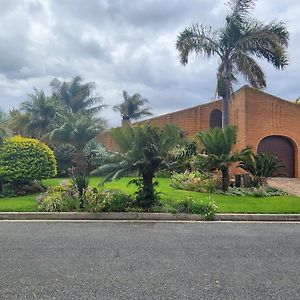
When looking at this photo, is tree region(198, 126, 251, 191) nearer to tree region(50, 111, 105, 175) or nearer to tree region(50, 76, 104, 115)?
tree region(50, 111, 105, 175)

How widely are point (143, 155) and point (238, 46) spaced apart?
1138 centimetres

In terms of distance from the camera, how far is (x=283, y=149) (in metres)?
22.5

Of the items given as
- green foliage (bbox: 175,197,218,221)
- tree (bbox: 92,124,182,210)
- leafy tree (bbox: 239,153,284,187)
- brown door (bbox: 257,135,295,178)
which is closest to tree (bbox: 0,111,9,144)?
tree (bbox: 92,124,182,210)

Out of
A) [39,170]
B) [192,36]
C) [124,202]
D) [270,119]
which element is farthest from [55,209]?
→ [270,119]

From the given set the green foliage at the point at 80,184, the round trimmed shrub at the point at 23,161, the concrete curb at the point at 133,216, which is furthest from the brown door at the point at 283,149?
the green foliage at the point at 80,184

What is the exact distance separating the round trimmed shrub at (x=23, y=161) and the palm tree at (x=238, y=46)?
942 cm

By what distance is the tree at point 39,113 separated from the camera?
26.7 metres

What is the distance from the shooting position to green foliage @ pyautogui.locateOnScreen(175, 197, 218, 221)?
8820mm

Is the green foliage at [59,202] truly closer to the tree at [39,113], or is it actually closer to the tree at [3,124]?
the tree at [3,124]

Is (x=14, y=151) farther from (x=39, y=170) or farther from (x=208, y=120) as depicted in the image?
(x=208, y=120)

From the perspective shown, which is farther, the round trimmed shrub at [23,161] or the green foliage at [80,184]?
the round trimmed shrub at [23,161]

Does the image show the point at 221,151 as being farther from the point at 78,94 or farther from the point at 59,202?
the point at 78,94

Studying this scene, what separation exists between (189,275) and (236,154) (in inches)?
372

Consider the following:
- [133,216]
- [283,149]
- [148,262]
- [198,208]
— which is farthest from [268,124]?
[148,262]
